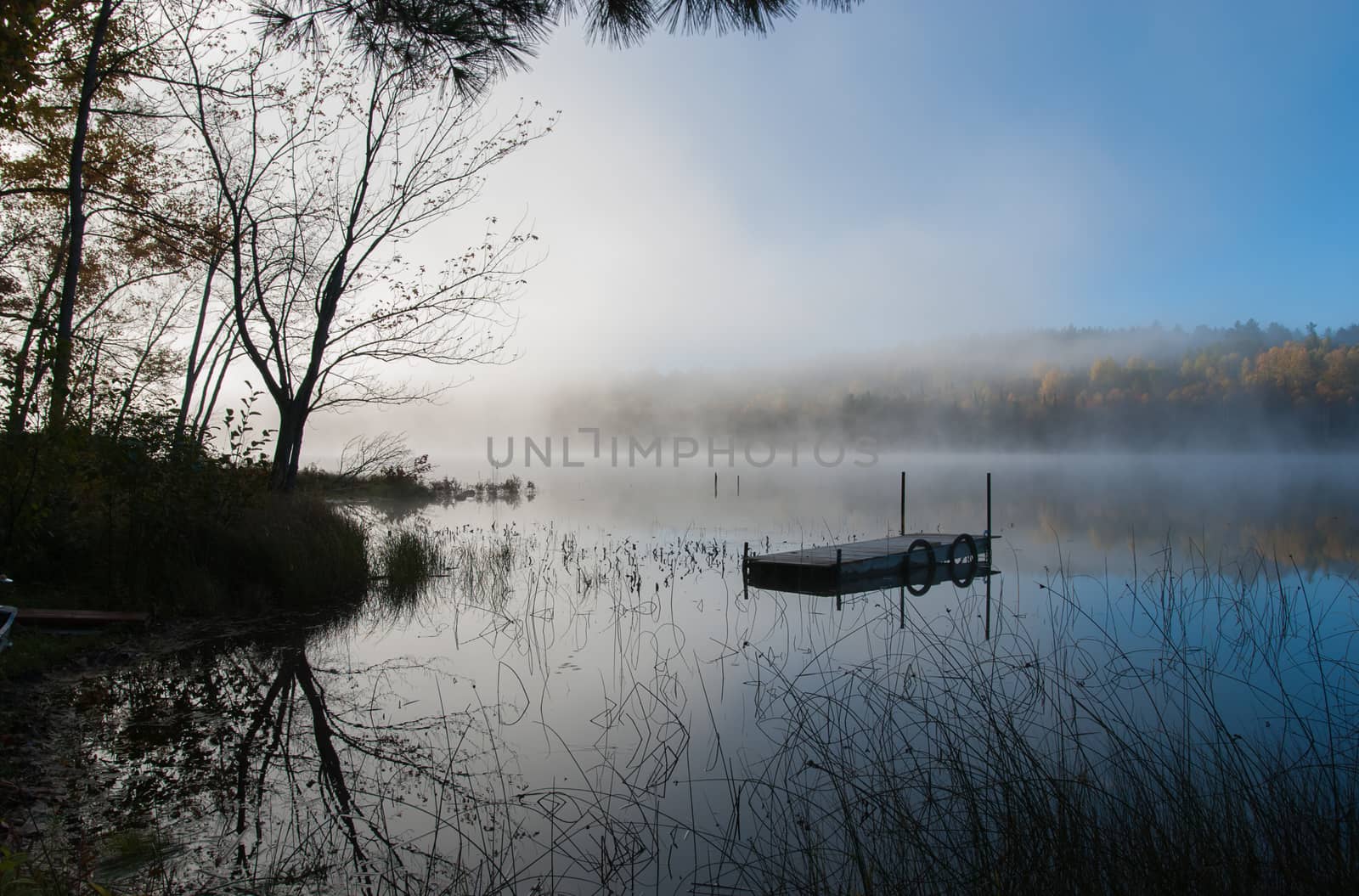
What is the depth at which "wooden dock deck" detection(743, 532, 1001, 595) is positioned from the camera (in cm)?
1380

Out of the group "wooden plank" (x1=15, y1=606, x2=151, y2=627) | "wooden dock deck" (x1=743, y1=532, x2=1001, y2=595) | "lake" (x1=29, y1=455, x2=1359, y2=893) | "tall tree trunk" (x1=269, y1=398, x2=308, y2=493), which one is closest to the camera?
"lake" (x1=29, y1=455, x2=1359, y2=893)

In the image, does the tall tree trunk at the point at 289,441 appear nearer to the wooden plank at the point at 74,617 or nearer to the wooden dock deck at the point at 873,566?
the wooden plank at the point at 74,617

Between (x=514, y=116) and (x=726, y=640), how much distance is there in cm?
1120

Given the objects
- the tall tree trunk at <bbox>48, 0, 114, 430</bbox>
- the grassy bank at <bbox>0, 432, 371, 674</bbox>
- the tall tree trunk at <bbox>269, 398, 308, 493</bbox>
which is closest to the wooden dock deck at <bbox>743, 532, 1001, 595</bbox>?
the grassy bank at <bbox>0, 432, 371, 674</bbox>

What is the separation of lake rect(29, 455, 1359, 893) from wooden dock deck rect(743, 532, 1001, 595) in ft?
2.32

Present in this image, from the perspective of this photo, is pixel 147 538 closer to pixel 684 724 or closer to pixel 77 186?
pixel 77 186

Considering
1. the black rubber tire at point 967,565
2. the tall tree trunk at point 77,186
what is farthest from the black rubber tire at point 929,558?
the tall tree trunk at point 77,186

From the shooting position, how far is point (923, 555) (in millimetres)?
16250

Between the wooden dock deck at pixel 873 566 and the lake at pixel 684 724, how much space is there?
2.32 ft

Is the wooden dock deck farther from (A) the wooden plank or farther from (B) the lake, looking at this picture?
(A) the wooden plank

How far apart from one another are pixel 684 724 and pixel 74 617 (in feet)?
20.5

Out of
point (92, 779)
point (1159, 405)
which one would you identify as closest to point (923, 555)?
point (92, 779)

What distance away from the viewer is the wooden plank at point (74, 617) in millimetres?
7801

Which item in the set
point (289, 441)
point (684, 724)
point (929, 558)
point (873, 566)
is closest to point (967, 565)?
point (929, 558)
